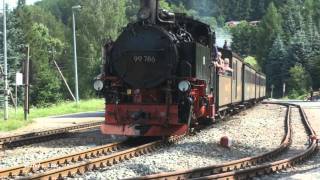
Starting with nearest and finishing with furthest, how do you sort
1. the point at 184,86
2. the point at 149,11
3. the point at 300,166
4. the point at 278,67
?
1. the point at 300,166
2. the point at 184,86
3. the point at 149,11
4. the point at 278,67

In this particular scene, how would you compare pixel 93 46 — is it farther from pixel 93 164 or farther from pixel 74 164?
pixel 93 164

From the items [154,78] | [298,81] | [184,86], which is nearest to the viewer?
[184,86]

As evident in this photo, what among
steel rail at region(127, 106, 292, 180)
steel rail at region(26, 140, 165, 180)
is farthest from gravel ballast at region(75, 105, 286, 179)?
steel rail at region(127, 106, 292, 180)

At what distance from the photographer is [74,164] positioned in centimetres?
1002

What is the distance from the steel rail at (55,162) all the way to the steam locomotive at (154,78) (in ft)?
4.08

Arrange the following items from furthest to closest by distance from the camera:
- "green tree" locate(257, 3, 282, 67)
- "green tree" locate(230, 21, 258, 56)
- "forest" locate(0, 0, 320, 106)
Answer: "green tree" locate(230, 21, 258, 56)
"green tree" locate(257, 3, 282, 67)
"forest" locate(0, 0, 320, 106)

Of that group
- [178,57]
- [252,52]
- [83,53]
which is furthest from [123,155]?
[252,52]

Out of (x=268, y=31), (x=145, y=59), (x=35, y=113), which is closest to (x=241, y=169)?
(x=145, y=59)

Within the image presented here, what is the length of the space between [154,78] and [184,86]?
0.93 metres

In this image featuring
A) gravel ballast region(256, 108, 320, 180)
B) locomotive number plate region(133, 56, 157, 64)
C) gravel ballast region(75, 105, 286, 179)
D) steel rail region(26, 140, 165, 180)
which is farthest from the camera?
locomotive number plate region(133, 56, 157, 64)

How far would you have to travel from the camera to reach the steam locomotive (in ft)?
44.3

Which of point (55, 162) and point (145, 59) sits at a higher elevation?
point (145, 59)

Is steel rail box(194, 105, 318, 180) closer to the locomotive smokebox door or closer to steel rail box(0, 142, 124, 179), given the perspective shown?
steel rail box(0, 142, 124, 179)

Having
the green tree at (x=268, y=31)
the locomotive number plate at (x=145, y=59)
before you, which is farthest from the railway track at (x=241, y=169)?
the green tree at (x=268, y=31)
